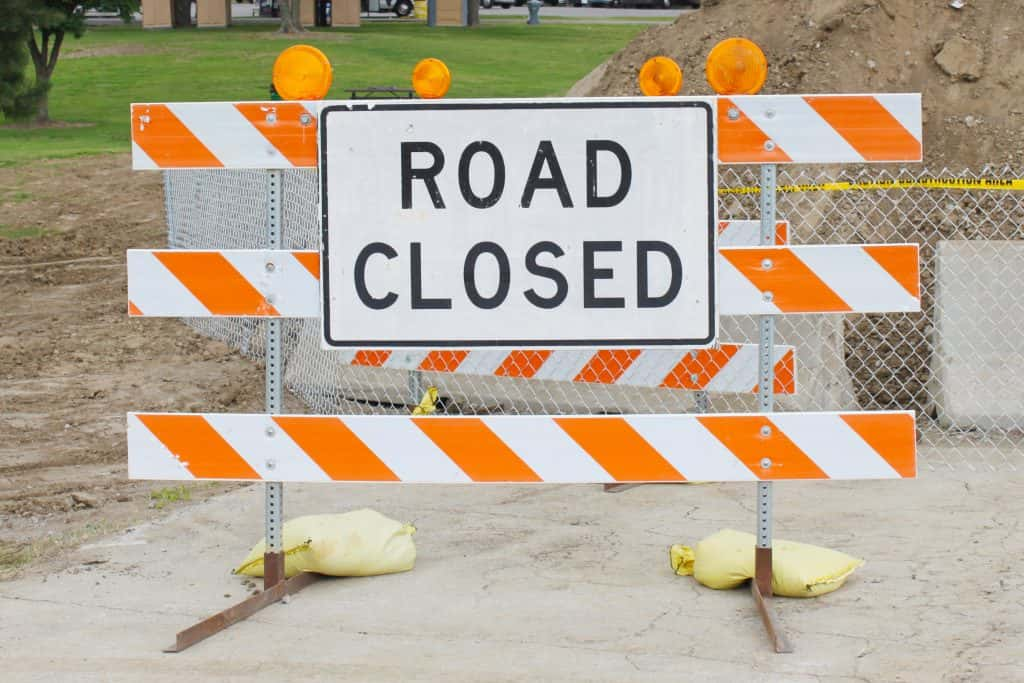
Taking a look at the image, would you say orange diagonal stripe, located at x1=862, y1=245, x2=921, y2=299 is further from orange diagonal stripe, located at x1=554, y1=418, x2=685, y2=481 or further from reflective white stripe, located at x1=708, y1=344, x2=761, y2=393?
reflective white stripe, located at x1=708, y1=344, x2=761, y2=393

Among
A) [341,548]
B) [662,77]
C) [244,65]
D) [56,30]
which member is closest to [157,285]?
[341,548]

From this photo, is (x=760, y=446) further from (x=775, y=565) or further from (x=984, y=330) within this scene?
(x=984, y=330)

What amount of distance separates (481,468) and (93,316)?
892cm

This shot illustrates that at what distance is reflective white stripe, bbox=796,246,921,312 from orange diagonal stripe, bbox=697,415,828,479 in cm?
53

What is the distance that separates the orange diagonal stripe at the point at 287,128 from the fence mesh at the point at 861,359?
274 centimetres

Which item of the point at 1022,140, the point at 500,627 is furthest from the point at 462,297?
the point at 1022,140

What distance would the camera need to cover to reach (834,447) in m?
5.41

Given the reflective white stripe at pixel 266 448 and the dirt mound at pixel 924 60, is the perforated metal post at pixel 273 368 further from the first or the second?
the dirt mound at pixel 924 60

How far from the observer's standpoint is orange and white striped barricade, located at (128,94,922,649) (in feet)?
17.3

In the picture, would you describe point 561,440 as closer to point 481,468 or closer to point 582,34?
point 481,468

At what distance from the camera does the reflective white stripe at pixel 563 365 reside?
8.21 m

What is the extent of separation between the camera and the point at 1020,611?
18.3 feet

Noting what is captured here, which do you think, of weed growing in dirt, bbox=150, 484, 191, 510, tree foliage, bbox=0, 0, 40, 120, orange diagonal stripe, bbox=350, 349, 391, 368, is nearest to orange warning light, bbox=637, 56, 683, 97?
orange diagonal stripe, bbox=350, 349, 391, 368

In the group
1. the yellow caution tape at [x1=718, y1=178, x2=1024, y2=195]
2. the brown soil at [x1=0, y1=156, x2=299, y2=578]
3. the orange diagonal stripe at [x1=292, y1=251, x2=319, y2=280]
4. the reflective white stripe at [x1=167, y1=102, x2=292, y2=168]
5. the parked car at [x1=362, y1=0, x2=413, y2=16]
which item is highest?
the reflective white stripe at [x1=167, y1=102, x2=292, y2=168]
